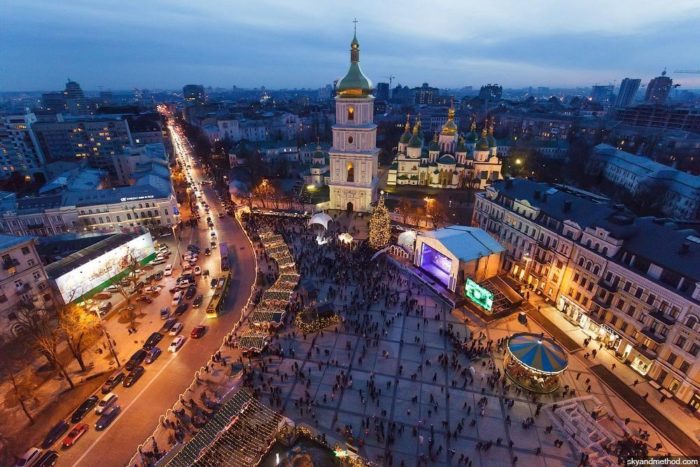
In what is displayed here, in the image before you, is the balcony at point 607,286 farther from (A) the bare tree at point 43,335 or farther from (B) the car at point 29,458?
(A) the bare tree at point 43,335

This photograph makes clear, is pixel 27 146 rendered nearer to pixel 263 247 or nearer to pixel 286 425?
pixel 263 247

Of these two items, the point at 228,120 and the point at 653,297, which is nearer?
the point at 653,297

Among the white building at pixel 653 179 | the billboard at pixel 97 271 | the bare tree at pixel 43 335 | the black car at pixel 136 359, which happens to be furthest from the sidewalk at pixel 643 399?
the billboard at pixel 97 271

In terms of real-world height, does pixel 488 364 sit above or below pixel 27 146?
below

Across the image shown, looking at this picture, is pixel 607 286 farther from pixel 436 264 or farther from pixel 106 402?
pixel 106 402

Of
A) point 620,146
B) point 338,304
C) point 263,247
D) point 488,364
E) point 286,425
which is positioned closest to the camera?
point 286,425

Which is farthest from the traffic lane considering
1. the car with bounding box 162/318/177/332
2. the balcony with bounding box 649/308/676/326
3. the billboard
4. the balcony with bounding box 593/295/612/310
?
the balcony with bounding box 649/308/676/326

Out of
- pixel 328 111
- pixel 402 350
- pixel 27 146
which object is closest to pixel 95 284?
pixel 402 350
